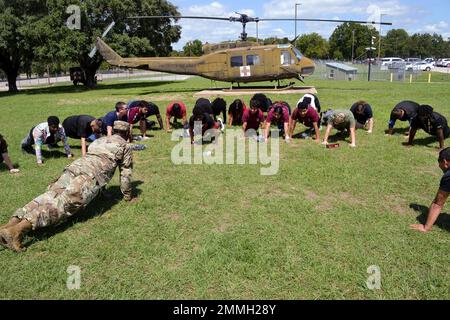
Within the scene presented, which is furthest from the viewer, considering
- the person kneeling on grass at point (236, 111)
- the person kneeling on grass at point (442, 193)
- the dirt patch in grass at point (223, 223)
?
the person kneeling on grass at point (236, 111)

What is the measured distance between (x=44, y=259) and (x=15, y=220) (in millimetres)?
648

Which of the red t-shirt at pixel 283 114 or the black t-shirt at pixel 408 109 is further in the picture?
the red t-shirt at pixel 283 114

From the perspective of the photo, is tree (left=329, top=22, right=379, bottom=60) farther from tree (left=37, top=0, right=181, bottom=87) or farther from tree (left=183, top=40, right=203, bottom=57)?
tree (left=37, top=0, right=181, bottom=87)

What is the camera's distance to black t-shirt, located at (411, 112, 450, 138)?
830 cm

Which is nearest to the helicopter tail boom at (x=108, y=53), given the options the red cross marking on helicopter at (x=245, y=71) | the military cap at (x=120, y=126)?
the red cross marking on helicopter at (x=245, y=71)

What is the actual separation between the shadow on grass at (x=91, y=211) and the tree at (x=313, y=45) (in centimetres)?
8889

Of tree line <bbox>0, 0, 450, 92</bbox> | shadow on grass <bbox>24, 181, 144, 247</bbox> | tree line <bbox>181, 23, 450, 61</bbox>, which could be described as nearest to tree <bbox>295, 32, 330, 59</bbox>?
tree line <bbox>181, 23, 450, 61</bbox>

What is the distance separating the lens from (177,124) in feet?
41.1

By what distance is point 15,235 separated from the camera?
14.3 ft

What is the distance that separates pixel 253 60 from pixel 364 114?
32.7 feet

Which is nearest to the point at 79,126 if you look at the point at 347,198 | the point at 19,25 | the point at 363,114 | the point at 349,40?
the point at 347,198

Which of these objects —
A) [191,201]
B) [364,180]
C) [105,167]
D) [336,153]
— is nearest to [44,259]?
[105,167]

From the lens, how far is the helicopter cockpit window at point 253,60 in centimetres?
1918

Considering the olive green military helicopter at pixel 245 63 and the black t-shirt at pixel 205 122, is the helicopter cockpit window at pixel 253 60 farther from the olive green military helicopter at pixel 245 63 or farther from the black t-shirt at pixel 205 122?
the black t-shirt at pixel 205 122
